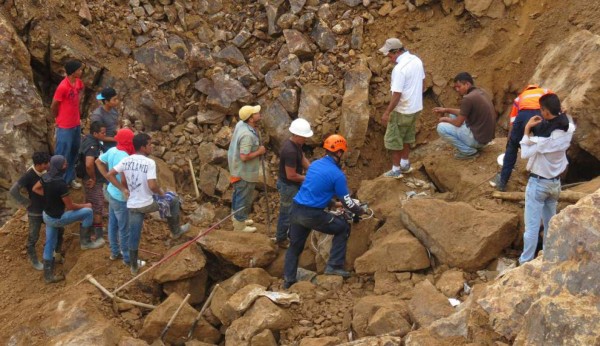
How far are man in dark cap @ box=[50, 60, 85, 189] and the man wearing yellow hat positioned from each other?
226cm

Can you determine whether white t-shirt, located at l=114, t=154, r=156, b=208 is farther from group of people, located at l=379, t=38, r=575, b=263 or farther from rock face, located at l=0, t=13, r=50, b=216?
rock face, located at l=0, t=13, r=50, b=216

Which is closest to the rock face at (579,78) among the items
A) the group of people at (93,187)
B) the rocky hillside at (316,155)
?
the rocky hillside at (316,155)

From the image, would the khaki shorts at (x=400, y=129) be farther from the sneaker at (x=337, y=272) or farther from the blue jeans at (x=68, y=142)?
the blue jeans at (x=68, y=142)

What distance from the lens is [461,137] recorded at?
28.4 ft

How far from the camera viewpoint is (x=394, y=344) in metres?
5.78

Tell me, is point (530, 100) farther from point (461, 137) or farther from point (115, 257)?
point (115, 257)

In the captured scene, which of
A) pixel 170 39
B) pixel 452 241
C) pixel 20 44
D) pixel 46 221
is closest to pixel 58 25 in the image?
pixel 20 44

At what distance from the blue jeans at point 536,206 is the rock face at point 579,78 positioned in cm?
190

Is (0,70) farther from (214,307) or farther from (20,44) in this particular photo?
(214,307)

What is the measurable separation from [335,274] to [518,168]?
9.27ft

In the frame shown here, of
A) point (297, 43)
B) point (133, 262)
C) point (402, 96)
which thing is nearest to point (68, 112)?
point (133, 262)

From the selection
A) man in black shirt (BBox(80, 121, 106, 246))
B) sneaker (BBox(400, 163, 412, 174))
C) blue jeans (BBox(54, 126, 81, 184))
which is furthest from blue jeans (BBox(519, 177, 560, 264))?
blue jeans (BBox(54, 126, 81, 184))

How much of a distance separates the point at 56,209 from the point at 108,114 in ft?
5.28

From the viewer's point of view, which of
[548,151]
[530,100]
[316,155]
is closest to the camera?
[548,151]
